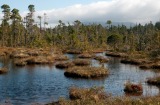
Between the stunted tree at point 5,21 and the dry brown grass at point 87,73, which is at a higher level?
the stunted tree at point 5,21

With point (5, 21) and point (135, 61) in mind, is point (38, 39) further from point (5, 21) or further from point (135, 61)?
point (135, 61)

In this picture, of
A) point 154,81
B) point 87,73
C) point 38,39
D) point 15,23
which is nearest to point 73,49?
point 38,39

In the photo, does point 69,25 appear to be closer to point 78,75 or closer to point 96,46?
point 96,46

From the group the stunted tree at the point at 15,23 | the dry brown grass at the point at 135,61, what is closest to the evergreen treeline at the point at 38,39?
the stunted tree at the point at 15,23

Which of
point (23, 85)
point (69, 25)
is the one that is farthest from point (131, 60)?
point (69, 25)

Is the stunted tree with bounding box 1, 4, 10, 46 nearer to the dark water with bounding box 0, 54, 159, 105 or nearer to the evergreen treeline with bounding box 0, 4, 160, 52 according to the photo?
the evergreen treeline with bounding box 0, 4, 160, 52

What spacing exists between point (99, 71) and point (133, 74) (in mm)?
8116

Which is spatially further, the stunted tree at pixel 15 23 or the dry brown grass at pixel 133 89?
the stunted tree at pixel 15 23

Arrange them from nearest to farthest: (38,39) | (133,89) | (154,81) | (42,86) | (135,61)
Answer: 1. (133,89)
2. (42,86)
3. (154,81)
4. (135,61)
5. (38,39)

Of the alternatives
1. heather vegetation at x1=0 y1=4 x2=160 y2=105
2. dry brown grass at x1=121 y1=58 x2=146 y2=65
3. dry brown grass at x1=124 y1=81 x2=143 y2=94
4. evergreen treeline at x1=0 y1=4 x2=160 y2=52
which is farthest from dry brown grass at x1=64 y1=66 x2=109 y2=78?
evergreen treeline at x1=0 y1=4 x2=160 y2=52

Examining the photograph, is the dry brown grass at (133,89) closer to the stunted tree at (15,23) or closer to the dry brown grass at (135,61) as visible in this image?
the dry brown grass at (135,61)

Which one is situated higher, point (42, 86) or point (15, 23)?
point (15, 23)

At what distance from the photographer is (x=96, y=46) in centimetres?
14650

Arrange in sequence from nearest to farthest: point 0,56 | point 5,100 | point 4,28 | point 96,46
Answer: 1. point 5,100
2. point 0,56
3. point 4,28
4. point 96,46
